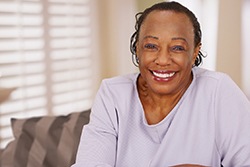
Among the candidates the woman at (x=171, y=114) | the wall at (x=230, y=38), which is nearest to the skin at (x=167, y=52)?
the woman at (x=171, y=114)

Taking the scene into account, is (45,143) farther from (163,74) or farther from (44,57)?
(163,74)

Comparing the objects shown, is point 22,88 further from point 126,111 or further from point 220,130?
point 220,130

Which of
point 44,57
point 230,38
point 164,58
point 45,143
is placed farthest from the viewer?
point 44,57

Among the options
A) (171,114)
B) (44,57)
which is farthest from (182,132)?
(44,57)

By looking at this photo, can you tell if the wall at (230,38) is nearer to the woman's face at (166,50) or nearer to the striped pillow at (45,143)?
the striped pillow at (45,143)

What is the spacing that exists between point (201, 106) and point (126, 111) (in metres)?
0.22

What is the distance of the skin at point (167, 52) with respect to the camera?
1.12m

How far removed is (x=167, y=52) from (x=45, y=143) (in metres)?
0.89

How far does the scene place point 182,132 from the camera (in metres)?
1.16

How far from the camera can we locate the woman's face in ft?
3.67

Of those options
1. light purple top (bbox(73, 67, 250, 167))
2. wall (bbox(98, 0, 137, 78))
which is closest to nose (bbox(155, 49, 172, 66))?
light purple top (bbox(73, 67, 250, 167))

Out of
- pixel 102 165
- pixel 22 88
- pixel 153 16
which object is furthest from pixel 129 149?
pixel 22 88

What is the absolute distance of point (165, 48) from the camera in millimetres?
1122

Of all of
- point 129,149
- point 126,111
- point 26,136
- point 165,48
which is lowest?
point 26,136
